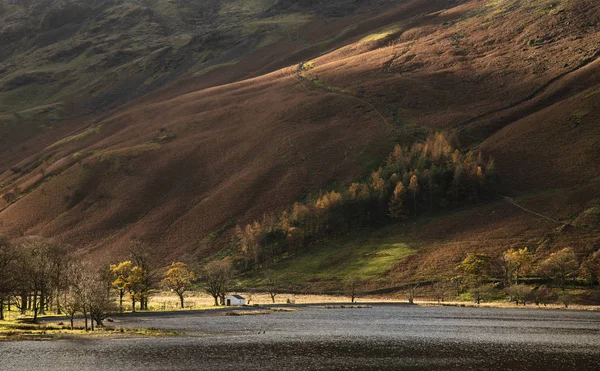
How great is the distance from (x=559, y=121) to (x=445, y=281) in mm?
75993

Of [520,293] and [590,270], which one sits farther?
[590,270]

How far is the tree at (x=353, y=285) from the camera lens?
13375cm

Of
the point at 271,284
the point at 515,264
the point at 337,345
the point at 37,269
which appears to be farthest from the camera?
the point at 271,284

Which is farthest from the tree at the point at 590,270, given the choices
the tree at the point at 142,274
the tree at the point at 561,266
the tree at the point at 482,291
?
the tree at the point at 142,274

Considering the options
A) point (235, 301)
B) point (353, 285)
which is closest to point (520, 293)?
point (353, 285)

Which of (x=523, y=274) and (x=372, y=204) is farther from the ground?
(x=372, y=204)

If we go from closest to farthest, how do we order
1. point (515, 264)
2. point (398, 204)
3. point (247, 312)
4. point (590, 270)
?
point (247, 312)
point (590, 270)
point (515, 264)
point (398, 204)

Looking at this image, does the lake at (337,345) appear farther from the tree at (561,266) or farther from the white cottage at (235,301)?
the white cottage at (235,301)

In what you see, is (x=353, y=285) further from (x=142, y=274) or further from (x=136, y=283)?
(x=136, y=283)

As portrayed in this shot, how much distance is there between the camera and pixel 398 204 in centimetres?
16162

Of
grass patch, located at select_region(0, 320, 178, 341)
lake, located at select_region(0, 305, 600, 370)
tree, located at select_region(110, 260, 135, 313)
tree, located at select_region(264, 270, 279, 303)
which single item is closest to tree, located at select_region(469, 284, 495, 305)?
lake, located at select_region(0, 305, 600, 370)

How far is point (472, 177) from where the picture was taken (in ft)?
536

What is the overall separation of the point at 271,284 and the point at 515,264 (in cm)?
5080

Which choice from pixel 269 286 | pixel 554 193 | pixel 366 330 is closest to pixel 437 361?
pixel 366 330
